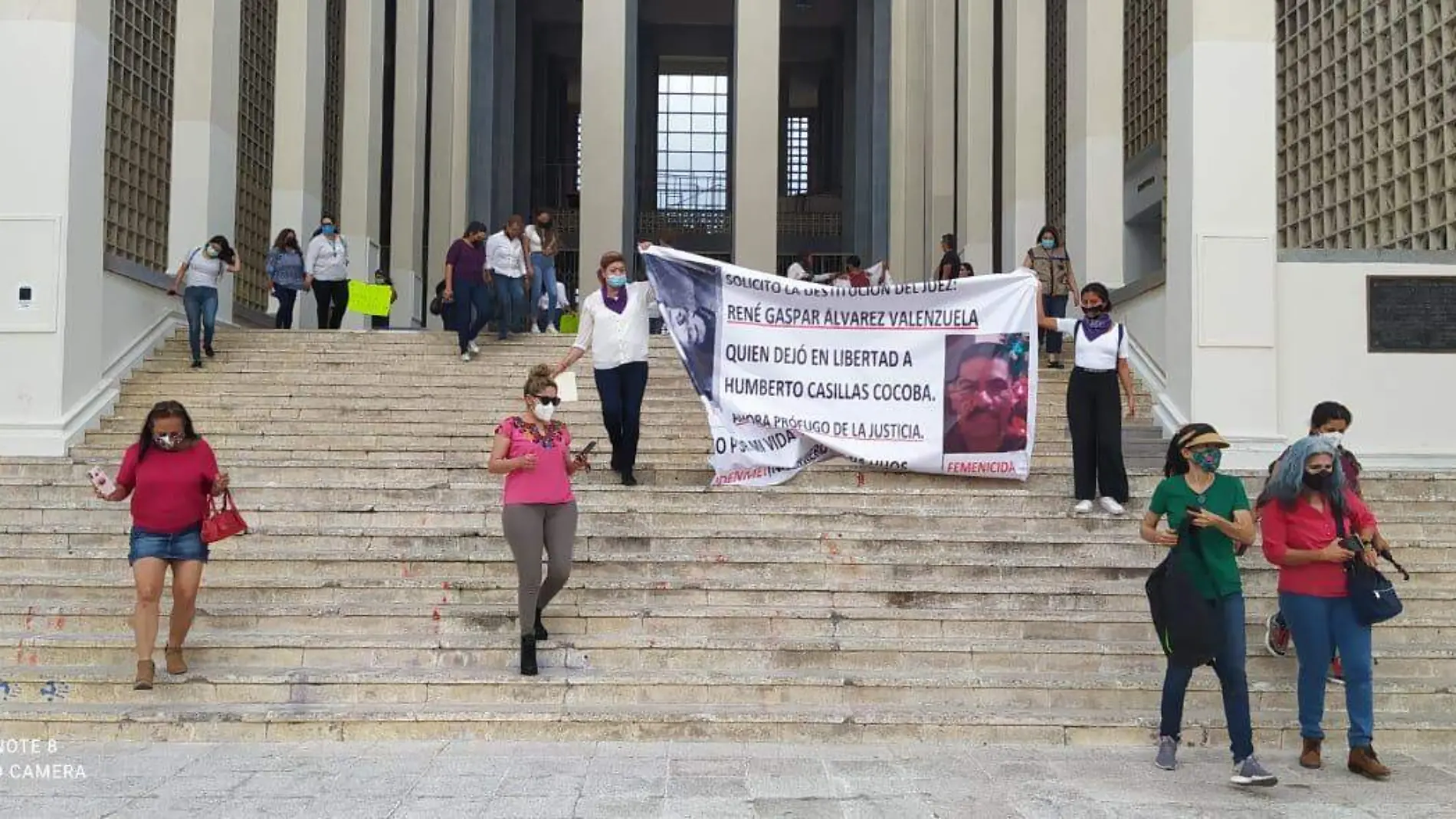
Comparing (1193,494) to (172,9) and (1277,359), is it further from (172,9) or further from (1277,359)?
(172,9)

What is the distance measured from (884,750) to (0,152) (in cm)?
835

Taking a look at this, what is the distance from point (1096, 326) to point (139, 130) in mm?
9263

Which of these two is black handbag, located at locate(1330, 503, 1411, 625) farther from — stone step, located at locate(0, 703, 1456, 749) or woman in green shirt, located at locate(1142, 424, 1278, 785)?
stone step, located at locate(0, 703, 1456, 749)

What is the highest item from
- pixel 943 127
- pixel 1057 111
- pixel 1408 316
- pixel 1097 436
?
pixel 943 127

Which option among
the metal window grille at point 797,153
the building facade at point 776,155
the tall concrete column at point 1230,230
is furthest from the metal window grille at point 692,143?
the tall concrete column at point 1230,230

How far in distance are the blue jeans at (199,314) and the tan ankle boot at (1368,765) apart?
32.1 feet

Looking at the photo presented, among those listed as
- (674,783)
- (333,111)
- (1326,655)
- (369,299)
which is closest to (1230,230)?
(1326,655)

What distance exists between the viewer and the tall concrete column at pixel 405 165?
68.9ft

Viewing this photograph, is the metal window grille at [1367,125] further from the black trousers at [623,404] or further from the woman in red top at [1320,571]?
the black trousers at [623,404]

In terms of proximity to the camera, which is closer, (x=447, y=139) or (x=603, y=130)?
(x=603, y=130)

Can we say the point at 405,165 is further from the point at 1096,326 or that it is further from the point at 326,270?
the point at 1096,326

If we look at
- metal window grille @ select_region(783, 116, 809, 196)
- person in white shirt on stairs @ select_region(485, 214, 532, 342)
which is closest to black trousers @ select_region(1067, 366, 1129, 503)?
person in white shirt on stairs @ select_region(485, 214, 532, 342)

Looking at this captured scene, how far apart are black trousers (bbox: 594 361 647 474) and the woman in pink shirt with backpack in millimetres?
2055

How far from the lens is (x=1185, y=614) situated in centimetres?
525
